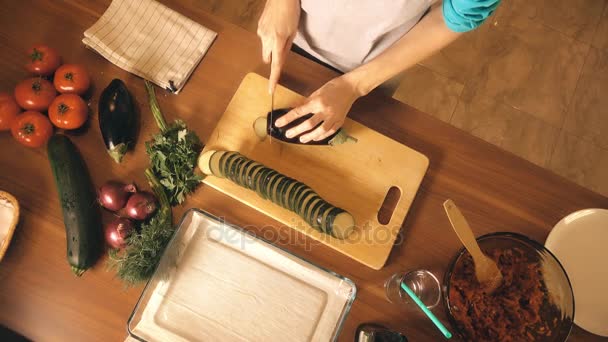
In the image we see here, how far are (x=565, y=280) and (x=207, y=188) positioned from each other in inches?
39.3

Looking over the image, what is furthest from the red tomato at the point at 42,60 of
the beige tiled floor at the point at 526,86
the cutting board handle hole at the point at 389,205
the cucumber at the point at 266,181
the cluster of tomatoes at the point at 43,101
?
the beige tiled floor at the point at 526,86

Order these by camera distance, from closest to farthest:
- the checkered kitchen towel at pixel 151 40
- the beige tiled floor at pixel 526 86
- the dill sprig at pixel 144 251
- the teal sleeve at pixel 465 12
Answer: the teal sleeve at pixel 465 12, the dill sprig at pixel 144 251, the checkered kitchen towel at pixel 151 40, the beige tiled floor at pixel 526 86

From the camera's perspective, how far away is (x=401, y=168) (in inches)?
49.5

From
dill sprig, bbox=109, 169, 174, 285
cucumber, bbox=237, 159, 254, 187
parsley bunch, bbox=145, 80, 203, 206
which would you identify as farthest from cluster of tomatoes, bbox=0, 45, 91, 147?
cucumber, bbox=237, 159, 254, 187

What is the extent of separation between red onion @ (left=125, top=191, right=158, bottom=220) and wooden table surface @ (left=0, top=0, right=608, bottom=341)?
0.24 ft

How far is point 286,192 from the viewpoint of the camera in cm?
112

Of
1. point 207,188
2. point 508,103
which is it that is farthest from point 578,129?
point 207,188

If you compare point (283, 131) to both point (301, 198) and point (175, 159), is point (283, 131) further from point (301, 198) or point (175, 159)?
point (175, 159)

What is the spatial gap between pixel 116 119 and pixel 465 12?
3.22ft

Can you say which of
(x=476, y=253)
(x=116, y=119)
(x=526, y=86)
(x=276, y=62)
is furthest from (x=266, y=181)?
(x=526, y=86)

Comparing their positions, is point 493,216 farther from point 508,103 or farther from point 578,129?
point 578,129

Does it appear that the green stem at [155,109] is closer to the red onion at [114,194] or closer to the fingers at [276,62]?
the red onion at [114,194]

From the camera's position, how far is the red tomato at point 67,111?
3.77 ft

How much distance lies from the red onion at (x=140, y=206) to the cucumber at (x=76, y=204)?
4.2 inches
